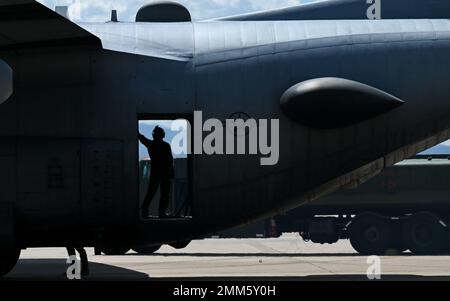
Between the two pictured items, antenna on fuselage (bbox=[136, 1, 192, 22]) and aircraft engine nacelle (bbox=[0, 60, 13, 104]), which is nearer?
aircraft engine nacelle (bbox=[0, 60, 13, 104])

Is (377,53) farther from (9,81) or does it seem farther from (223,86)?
(9,81)

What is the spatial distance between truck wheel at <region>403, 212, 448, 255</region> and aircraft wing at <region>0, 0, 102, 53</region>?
57.7ft

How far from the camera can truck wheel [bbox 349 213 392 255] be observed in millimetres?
27281

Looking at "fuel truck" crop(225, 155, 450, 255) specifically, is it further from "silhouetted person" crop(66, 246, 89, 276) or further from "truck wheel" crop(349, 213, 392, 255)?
"silhouetted person" crop(66, 246, 89, 276)

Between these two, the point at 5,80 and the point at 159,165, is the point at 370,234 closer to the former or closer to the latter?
the point at 159,165

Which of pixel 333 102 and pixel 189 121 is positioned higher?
pixel 333 102

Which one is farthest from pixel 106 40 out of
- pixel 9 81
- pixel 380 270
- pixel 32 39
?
pixel 380 270

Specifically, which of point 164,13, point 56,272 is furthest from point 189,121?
point 56,272

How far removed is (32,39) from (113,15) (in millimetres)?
2174

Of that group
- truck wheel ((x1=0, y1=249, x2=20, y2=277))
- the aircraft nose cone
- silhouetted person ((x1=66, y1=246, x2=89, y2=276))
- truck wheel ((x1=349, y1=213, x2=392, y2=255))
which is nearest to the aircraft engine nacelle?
truck wheel ((x1=0, y1=249, x2=20, y2=277))

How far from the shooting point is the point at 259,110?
12.1m

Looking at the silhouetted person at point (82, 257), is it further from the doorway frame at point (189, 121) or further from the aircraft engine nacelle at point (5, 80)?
the aircraft engine nacelle at point (5, 80)

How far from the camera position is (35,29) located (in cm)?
1134

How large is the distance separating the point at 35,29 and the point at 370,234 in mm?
18217
